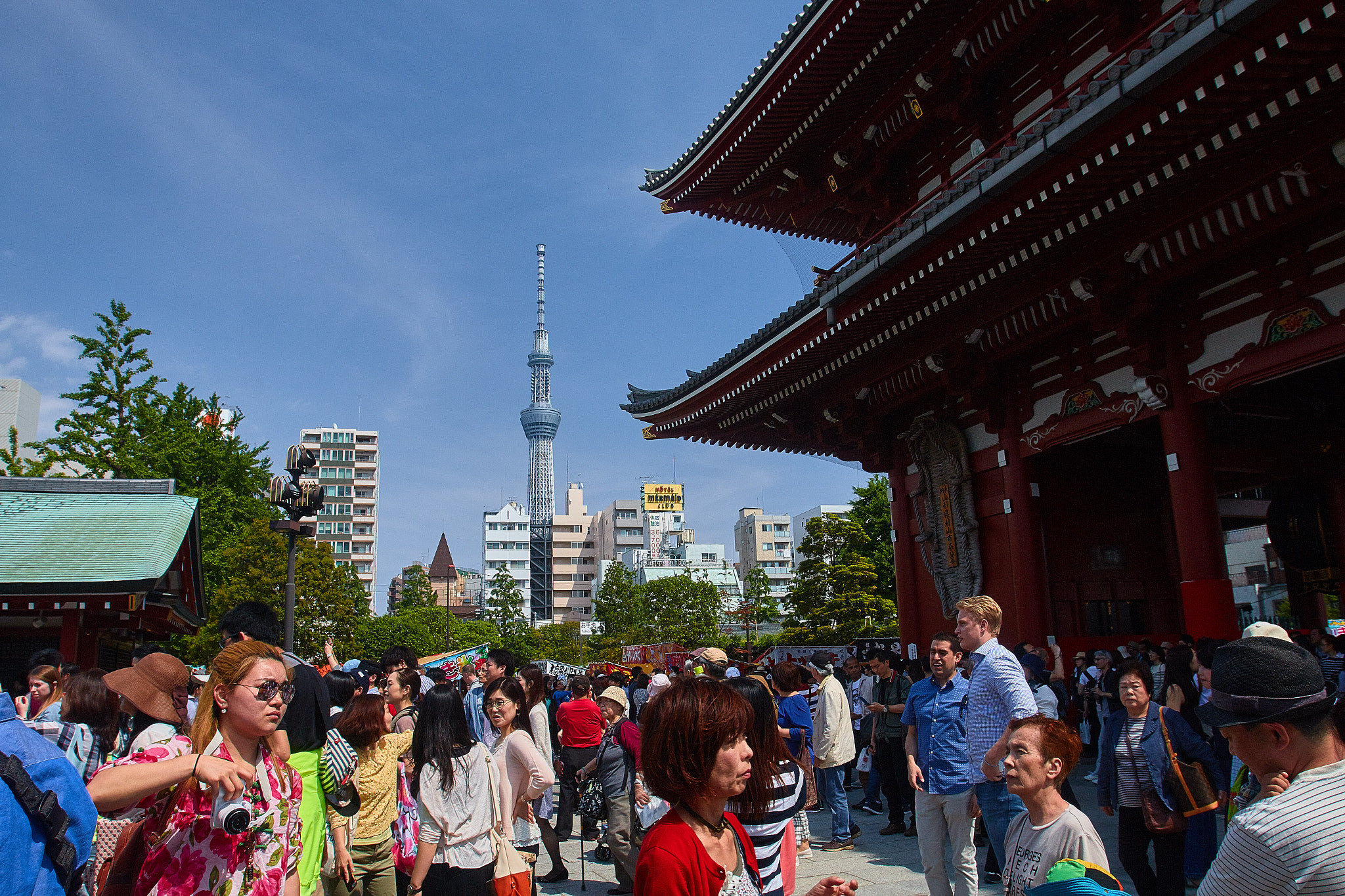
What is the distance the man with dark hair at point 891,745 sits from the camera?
8.95 m

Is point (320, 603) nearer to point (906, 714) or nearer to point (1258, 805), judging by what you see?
point (906, 714)

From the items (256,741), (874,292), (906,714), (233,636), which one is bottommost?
(906,714)

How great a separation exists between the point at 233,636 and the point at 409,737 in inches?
57.3

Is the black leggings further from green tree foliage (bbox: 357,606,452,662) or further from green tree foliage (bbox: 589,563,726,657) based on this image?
green tree foliage (bbox: 589,563,726,657)

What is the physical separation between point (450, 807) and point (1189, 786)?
4.33m

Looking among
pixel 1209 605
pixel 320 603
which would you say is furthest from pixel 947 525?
pixel 320 603

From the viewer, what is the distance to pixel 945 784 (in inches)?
217

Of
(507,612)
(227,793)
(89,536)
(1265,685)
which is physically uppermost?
(89,536)

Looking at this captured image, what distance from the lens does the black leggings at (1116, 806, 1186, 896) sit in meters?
5.04

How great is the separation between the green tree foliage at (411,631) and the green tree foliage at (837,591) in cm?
2699

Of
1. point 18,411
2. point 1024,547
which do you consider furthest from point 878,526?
point 18,411

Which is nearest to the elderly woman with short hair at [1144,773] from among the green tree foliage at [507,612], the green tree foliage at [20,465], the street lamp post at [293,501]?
the street lamp post at [293,501]

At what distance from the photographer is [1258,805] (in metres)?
2.06

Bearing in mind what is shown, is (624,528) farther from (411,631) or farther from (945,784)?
(945,784)
